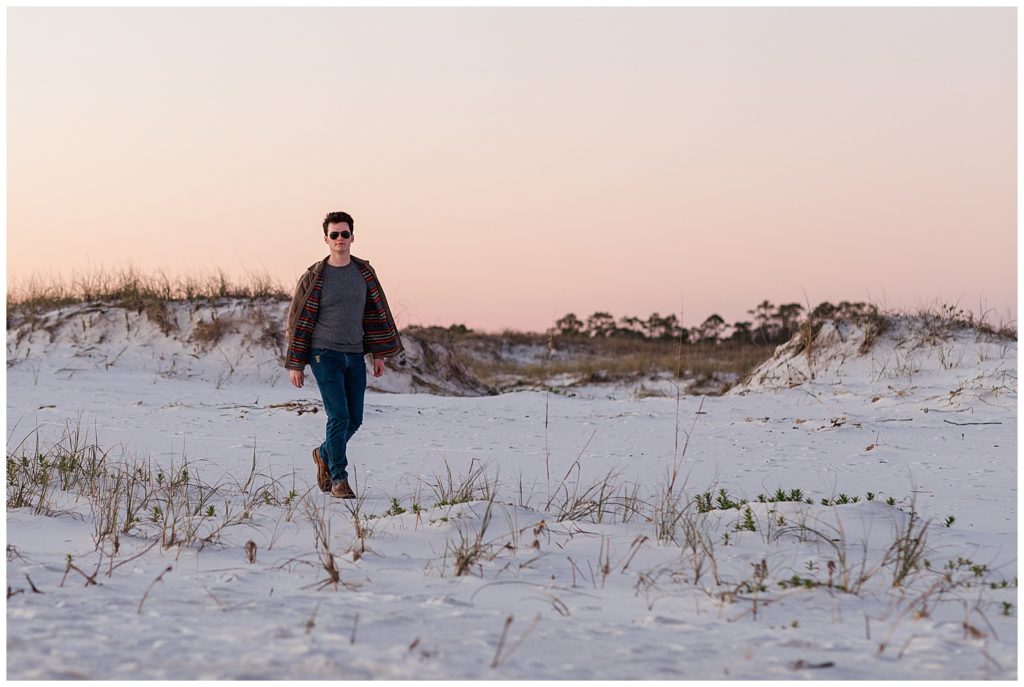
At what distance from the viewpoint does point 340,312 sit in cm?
653

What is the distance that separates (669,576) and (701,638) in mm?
864

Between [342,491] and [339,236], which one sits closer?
[342,491]

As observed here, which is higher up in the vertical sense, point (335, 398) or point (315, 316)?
point (315, 316)

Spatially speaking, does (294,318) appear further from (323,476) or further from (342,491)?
(342,491)

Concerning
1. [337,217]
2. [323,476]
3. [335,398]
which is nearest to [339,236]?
[337,217]

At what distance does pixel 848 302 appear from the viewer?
16.2 meters

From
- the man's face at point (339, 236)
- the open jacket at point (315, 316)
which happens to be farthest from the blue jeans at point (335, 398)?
the man's face at point (339, 236)

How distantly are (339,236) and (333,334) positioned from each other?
629mm

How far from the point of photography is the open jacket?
21.3 ft

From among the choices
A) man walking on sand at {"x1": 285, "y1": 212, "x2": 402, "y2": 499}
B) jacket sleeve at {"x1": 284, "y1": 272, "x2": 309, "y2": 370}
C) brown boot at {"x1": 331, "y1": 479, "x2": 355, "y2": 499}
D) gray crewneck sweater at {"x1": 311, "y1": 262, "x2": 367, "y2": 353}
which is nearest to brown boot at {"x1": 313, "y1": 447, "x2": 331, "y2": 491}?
man walking on sand at {"x1": 285, "y1": 212, "x2": 402, "y2": 499}

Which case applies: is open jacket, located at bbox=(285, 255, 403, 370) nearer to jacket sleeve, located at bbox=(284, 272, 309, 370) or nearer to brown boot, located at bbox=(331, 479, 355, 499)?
jacket sleeve, located at bbox=(284, 272, 309, 370)

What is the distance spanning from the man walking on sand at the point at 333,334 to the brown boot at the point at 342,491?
0.6 inches

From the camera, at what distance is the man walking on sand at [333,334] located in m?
6.48

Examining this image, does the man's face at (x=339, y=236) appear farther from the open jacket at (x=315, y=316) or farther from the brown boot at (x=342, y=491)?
the brown boot at (x=342, y=491)
